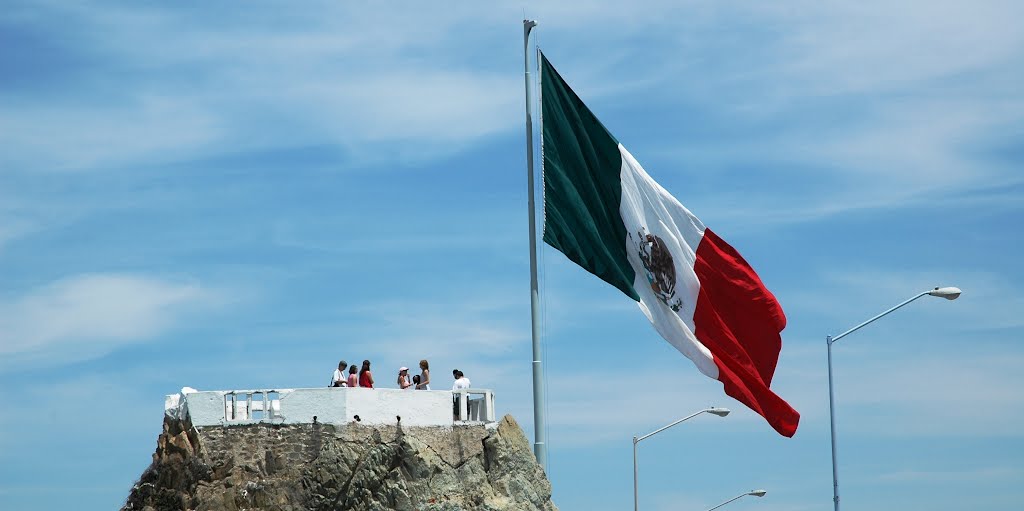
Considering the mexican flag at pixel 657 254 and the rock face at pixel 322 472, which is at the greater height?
the mexican flag at pixel 657 254

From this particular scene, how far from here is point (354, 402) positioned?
31719 millimetres

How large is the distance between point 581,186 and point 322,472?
8.02 meters

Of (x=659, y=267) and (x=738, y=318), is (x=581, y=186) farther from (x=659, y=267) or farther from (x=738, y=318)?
(x=738, y=318)

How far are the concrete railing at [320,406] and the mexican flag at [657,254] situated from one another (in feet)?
18.0

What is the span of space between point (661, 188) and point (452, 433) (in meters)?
7.14

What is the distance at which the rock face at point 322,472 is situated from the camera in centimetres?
3147

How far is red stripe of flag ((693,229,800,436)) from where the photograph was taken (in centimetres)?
3094

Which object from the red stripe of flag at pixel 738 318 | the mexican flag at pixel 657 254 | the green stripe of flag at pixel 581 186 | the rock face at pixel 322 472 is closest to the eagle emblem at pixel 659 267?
the mexican flag at pixel 657 254

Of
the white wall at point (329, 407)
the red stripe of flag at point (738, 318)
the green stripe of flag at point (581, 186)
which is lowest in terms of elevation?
the white wall at point (329, 407)

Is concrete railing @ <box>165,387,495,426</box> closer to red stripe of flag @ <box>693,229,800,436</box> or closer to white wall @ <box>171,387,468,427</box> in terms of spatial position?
white wall @ <box>171,387,468,427</box>

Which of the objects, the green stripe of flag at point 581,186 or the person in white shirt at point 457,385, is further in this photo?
the person in white shirt at point 457,385

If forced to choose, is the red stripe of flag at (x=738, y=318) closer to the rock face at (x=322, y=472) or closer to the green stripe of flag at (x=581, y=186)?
the green stripe of flag at (x=581, y=186)

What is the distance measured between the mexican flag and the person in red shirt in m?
6.50

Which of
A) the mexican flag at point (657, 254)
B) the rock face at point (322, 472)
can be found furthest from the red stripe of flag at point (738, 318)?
the rock face at point (322, 472)
